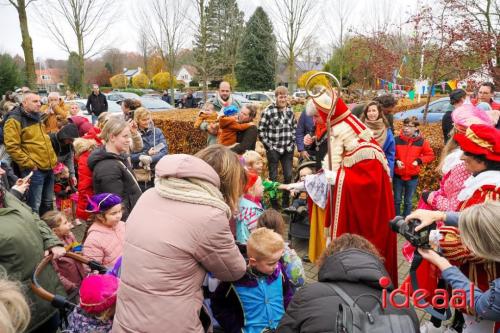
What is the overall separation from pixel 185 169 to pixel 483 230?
4.89ft

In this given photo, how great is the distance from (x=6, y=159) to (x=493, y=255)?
18.3 feet

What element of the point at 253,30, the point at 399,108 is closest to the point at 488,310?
the point at 399,108

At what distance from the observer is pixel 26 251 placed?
2.47 meters

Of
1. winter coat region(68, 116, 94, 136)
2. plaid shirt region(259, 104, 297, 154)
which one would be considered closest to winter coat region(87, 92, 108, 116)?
winter coat region(68, 116, 94, 136)

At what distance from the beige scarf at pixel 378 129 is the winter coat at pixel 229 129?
1.84m

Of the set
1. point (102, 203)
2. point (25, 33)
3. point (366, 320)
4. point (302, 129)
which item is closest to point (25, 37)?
point (25, 33)

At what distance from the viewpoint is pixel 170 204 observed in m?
1.96

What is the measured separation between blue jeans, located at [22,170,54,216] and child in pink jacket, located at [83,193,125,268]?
8.30 feet

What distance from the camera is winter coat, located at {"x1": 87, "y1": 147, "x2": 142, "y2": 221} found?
375 cm

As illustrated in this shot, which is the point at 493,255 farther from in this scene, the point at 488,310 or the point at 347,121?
the point at 347,121

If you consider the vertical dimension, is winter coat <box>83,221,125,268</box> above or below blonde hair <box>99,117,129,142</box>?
below

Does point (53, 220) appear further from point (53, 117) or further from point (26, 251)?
point (53, 117)

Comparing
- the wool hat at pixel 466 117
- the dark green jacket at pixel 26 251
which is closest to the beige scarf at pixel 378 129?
the wool hat at pixel 466 117

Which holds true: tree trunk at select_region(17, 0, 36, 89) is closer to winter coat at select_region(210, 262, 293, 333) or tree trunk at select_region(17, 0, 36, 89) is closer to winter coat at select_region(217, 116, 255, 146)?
winter coat at select_region(217, 116, 255, 146)
